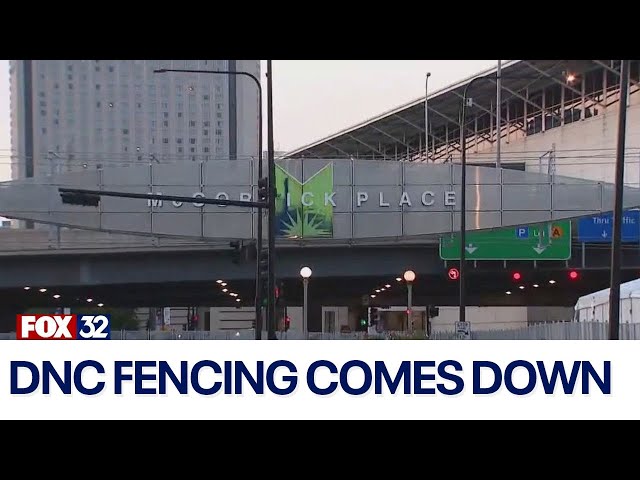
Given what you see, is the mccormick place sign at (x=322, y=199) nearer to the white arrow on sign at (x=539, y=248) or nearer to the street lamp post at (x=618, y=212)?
the white arrow on sign at (x=539, y=248)

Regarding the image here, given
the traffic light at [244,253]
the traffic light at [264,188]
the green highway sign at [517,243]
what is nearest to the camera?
the traffic light at [264,188]

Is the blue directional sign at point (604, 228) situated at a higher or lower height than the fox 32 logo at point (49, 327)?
higher

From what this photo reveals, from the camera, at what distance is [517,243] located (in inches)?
1992

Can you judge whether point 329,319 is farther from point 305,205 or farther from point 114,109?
point 114,109

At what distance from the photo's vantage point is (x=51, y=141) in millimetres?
160750

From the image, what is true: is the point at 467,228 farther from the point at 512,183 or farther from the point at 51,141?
the point at 51,141

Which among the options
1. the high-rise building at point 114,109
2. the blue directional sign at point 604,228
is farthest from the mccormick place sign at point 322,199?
the high-rise building at point 114,109

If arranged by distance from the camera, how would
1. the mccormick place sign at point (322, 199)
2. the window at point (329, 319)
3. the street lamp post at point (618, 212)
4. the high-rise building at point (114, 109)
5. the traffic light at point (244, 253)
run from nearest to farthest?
1. the street lamp post at point (618, 212)
2. the traffic light at point (244, 253)
3. the mccormick place sign at point (322, 199)
4. the window at point (329, 319)
5. the high-rise building at point (114, 109)

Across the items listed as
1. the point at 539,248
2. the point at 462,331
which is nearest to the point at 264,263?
the point at 462,331

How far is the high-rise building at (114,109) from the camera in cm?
15088

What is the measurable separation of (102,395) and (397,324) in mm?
49843

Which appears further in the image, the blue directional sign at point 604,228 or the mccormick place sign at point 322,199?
the mccormick place sign at point 322,199

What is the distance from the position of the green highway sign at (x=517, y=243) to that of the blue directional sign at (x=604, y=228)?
2.51ft

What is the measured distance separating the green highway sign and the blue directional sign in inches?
30.1
